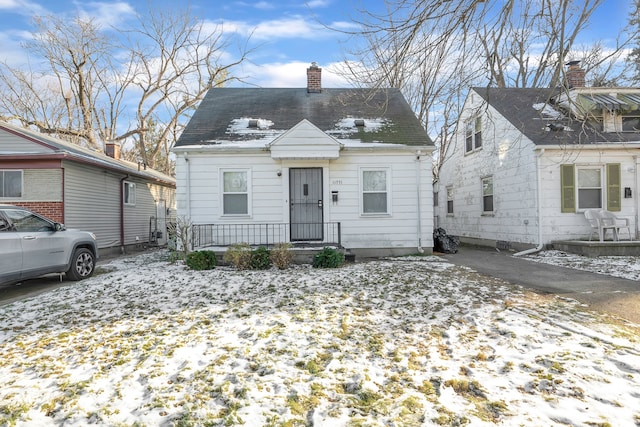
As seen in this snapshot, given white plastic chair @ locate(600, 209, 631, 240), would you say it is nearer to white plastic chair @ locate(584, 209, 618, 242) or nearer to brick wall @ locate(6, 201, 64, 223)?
white plastic chair @ locate(584, 209, 618, 242)

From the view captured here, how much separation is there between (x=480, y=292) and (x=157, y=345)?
461 cm

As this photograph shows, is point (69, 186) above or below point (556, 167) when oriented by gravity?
below

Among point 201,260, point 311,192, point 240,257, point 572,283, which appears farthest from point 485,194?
point 201,260

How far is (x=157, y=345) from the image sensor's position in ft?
11.6

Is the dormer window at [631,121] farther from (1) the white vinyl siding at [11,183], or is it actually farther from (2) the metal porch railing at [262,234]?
(1) the white vinyl siding at [11,183]

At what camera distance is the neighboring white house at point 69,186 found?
1002cm

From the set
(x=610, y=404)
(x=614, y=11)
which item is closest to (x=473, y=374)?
(x=610, y=404)

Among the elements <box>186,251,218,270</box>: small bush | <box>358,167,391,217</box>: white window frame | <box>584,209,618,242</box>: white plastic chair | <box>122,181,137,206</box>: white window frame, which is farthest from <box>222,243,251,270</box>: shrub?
<box>584,209,618,242</box>: white plastic chair

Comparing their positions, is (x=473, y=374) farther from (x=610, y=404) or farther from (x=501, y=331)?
(x=501, y=331)

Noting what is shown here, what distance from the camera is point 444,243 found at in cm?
1120

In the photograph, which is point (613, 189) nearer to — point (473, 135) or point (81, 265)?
point (473, 135)

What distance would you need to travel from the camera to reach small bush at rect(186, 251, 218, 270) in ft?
25.8

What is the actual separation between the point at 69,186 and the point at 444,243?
37.2ft

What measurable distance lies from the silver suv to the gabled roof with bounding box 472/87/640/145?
10.4 m
